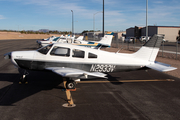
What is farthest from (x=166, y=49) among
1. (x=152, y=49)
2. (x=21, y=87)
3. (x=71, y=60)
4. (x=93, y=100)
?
(x=21, y=87)

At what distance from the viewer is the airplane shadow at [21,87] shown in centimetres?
672

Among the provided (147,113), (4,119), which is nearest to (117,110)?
(147,113)

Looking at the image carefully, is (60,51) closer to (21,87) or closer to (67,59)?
(67,59)

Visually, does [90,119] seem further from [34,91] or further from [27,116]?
[34,91]

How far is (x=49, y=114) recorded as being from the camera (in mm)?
5414

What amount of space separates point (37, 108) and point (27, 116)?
0.62m

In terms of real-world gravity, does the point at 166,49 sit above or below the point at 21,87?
above

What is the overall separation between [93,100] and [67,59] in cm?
263

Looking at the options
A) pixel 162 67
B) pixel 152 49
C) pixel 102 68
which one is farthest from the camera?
pixel 152 49

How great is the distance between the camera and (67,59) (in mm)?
8320

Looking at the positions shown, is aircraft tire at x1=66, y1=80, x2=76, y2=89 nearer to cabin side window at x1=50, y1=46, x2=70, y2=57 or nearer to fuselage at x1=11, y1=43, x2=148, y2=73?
fuselage at x1=11, y1=43, x2=148, y2=73

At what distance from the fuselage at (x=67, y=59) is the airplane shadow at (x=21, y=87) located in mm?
949

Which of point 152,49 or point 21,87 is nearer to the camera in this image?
point 21,87

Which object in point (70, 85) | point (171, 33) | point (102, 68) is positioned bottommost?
point (70, 85)
